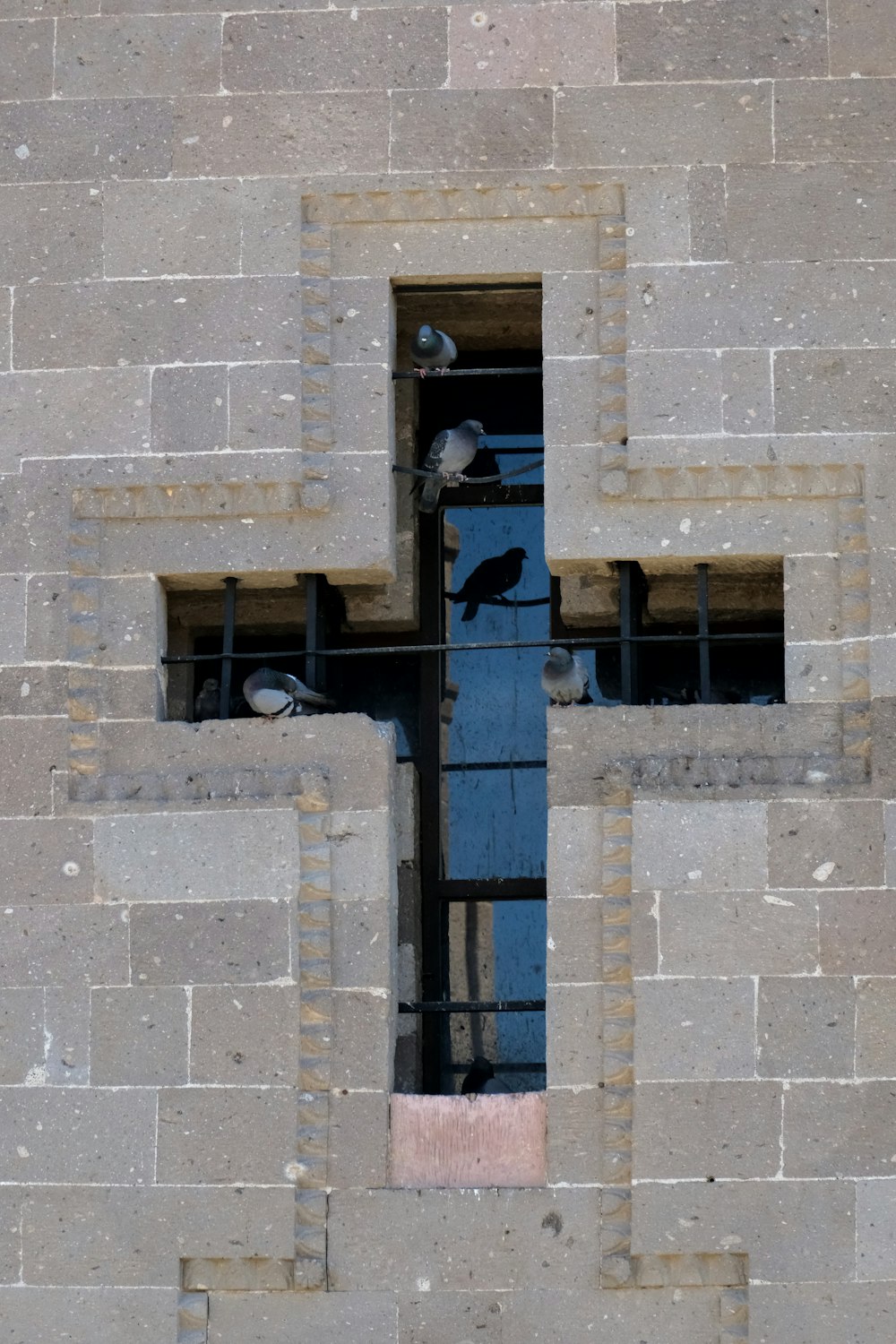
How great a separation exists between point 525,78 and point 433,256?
73 cm

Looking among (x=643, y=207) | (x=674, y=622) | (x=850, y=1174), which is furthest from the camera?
(x=674, y=622)

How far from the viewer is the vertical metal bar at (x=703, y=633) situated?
8750mm

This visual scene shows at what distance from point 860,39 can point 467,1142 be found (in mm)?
4191

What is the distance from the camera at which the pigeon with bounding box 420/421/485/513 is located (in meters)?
9.38

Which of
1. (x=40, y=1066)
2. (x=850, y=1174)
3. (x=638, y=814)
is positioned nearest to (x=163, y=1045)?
(x=40, y=1066)

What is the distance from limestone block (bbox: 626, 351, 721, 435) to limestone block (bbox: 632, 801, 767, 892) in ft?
4.43

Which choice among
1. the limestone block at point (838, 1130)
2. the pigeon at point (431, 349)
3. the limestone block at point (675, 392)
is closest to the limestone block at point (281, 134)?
the pigeon at point (431, 349)

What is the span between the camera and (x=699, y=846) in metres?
8.42

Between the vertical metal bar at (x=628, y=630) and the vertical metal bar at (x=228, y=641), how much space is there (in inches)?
54.9

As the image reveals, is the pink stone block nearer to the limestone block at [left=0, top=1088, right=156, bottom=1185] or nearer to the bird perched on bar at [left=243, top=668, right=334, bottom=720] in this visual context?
the limestone block at [left=0, top=1088, right=156, bottom=1185]

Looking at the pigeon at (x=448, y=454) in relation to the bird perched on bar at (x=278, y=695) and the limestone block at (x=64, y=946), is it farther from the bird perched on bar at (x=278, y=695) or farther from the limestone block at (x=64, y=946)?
the limestone block at (x=64, y=946)

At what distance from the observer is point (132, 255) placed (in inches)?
355

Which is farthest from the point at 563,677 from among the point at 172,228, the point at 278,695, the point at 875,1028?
the point at 172,228

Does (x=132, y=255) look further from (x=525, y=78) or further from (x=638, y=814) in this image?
(x=638, y=814)
